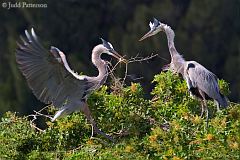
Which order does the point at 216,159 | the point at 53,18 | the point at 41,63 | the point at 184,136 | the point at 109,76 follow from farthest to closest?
the point at 53,18
the point at 109,76
the point at 41,63
the point at 184,136
the point at 216,159

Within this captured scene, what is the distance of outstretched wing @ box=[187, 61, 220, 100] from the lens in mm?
3654

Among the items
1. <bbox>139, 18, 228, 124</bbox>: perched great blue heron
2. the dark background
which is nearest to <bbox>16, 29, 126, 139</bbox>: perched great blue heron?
<bbox>139, 18, 228, 124</bbox>: perched great blue heron

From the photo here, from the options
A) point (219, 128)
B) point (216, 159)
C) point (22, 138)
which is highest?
point (219, 128)

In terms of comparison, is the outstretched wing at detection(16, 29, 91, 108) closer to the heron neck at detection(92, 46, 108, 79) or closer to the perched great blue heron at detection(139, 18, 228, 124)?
the heron neck at detection(92, 46, 108, 79)

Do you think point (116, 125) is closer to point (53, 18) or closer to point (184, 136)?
point (184, 136)

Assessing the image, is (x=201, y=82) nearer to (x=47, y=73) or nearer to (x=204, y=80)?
(x=204, y=80)

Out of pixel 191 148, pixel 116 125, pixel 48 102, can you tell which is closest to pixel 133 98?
pixel 116 125

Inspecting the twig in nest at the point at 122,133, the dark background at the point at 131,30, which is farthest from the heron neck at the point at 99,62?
the dark background at the point at 131,30

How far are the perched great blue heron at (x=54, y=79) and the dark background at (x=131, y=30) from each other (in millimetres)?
4107

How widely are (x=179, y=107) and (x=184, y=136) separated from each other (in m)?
0.50

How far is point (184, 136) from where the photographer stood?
2.99 meters

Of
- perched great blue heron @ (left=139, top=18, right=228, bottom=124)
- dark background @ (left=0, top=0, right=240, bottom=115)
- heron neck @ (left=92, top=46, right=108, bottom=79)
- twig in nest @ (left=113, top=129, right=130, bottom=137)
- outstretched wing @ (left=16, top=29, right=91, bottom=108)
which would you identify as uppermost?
dark background @ (left=0, top=0, right=240, bottom=115)

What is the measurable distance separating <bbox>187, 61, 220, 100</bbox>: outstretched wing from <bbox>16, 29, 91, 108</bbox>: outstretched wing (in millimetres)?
579

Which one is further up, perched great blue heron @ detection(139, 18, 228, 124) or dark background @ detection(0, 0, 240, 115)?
dark background @ detection(0, 0, 240, 115)
